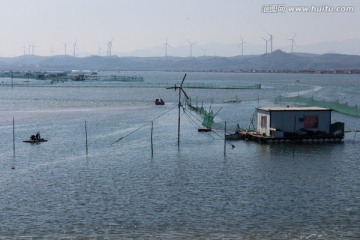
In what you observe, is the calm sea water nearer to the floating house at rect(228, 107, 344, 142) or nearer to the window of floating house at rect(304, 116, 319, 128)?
the floating house at rect(228, 107, 344, 142)

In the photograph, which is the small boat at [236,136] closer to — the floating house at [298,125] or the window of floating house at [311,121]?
the floating house at [298,125]

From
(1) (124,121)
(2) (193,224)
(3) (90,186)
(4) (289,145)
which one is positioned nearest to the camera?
(2) (193,224)

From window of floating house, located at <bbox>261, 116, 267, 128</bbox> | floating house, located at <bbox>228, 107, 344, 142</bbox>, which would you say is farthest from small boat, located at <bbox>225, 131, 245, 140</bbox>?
window of floating house, located at <bbox>261, 116, 267, 128</bbox>

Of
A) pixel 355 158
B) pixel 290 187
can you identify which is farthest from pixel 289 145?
pixel 290 187

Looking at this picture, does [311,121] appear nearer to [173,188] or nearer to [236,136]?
[236,136]

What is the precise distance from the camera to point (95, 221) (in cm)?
3183

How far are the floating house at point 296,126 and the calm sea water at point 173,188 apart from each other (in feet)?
5.24

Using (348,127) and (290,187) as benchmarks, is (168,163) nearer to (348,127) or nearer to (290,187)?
(290,187)

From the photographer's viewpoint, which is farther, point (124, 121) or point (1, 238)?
point (124, 121)

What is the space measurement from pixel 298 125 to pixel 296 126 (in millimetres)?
222

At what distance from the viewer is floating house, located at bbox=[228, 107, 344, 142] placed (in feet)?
196

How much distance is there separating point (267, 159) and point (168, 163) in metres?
8.36

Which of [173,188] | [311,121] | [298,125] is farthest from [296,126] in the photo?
[173,188]

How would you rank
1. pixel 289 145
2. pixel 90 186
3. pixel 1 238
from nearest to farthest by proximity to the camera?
pixel 1 238 → pixel 90 186 → pixel 289 145
